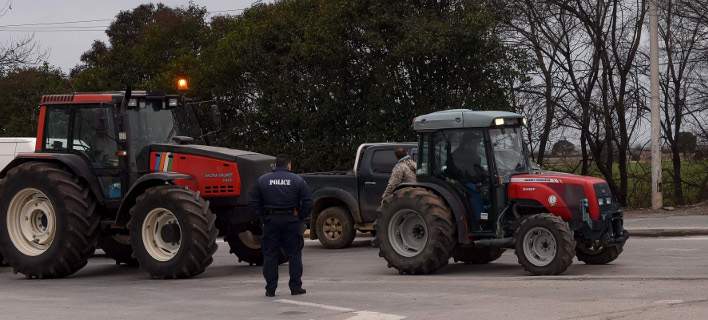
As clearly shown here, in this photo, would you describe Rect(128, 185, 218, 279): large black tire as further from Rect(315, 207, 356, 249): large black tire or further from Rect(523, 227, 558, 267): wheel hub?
Rect(315, 207, 356, 249): large black tire

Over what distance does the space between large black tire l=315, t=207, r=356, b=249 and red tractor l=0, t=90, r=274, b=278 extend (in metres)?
4.05

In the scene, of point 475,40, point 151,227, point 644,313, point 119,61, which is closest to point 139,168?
point 151,227

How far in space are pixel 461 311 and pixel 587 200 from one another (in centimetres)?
397

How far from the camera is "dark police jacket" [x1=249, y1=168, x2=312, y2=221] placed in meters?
12.9

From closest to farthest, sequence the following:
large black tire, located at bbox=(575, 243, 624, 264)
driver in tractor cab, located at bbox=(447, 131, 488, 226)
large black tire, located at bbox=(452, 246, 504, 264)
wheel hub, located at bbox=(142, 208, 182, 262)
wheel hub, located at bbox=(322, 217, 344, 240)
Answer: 1. driver in tractor cab, located at bbox=(447, 131, 488, 226)
2. large black tire, located at bbox=(575, 243, 624, 264)
3. wheel hub, located at bbox=(142, 208, 182, 262)
4. large black tire, located at bbox=(452, 246, 504, 264)
5. wheel hub, located at bbox=(322, 217, 344, 240)

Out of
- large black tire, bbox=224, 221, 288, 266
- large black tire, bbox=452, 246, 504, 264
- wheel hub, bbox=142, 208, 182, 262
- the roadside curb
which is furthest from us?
the roadside curb

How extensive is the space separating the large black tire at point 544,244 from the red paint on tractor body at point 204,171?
424cm

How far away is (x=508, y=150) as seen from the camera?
15.3 metres

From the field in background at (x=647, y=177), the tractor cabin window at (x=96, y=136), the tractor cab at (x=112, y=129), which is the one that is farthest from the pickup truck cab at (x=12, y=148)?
the field in background at (x=647, y=177)

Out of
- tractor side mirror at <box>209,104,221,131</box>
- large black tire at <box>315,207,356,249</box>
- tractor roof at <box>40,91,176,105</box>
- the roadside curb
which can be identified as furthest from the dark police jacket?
the roadside curb

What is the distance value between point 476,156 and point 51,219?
6.42m

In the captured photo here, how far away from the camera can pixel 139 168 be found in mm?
16109

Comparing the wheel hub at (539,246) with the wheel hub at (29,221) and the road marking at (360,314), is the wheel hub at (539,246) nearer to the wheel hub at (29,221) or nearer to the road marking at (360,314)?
the road marking at (360,314)

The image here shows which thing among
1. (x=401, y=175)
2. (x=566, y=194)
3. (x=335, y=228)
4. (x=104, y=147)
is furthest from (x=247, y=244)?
(x=566, y=194)
